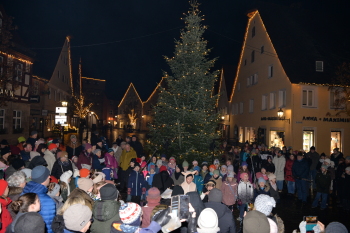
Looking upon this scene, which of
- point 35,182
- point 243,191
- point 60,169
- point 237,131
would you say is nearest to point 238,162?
point 243,191

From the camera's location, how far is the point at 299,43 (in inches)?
883

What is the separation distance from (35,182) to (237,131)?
1135 inches

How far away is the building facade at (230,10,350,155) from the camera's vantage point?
20.4 meters

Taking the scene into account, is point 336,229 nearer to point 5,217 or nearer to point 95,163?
point 5,217

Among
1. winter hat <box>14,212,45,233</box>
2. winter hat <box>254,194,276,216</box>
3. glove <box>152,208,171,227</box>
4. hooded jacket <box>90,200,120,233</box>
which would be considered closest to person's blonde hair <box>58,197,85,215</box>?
hooded jacket <box>90,200,120,233</box>

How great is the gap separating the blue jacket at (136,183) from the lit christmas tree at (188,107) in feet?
19.1

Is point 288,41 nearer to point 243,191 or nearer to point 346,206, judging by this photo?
point 346,206

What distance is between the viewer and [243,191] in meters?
7.66

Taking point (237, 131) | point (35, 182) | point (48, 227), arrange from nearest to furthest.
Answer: point (48, 227) < point (35, 182) < point (237, 131)

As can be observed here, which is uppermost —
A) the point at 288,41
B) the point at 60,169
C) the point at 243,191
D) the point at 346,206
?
the point at 288,41

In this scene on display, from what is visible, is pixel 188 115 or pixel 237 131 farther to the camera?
pixel 237 131

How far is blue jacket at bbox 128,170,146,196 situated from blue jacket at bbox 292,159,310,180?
611cm

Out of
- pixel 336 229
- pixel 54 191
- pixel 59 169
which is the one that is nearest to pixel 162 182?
pixel 59 169

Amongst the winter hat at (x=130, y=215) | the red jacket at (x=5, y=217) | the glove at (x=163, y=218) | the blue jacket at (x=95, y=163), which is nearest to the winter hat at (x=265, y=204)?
the glove at (x=163, y=218)
